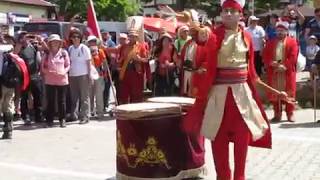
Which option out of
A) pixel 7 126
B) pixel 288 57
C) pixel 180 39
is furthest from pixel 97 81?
pixel 288 57

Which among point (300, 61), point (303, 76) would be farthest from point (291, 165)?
point (303, 76)

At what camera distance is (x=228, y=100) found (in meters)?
6.51

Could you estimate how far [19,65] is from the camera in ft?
36.7

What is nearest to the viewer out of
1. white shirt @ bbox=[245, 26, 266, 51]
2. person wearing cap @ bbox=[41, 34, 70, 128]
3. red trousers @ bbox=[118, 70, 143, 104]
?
person wearing cap @ bbox=[41, 34, 70, 128]

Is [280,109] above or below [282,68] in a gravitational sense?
below

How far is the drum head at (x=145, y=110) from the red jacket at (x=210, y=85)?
405mm

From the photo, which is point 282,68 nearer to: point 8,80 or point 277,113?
point 277,113

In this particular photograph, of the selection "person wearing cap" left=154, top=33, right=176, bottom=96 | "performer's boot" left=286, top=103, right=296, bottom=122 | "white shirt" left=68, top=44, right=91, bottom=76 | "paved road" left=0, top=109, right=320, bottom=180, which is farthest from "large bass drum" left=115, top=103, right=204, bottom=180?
"person wearing cap" left=154, top=33, right=176, bottom=96

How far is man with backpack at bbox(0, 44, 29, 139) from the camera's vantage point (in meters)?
10.9

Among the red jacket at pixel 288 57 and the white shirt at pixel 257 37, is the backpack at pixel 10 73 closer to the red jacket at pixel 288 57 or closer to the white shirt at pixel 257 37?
the red jacket at pixel 288 57

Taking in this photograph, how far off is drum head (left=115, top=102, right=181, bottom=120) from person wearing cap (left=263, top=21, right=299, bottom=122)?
5367mm

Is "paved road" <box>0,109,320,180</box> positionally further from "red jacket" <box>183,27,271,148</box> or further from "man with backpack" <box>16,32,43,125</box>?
"red jacket" <box>183,27,271,148</box>

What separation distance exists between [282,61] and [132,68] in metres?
2.78

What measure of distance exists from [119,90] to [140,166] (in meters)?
6.07
